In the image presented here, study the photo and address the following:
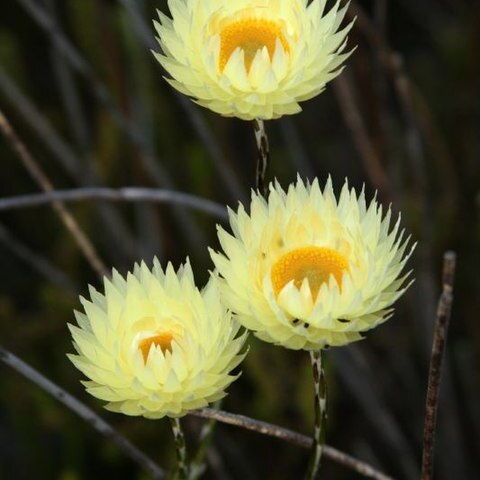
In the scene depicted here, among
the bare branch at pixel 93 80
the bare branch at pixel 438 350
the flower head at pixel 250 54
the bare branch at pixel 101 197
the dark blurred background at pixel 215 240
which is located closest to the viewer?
the bare branch at pixel 438 350

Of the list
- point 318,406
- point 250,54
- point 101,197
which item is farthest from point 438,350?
point 101,197

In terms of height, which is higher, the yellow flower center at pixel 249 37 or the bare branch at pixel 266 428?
the yellow flower center at pixel 249 37

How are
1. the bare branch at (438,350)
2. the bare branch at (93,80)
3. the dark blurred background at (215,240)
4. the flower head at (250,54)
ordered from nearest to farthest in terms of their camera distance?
1. the bare branch at (438,350)
2. the flower head at (250,54)
3. the bare branch at (93,80)
4. the dark blurred background at (215,240)

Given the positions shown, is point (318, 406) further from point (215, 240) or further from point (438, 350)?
point (215, 240)

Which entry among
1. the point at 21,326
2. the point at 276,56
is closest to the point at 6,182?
the point at 21,326

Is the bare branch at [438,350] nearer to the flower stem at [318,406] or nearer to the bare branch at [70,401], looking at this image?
the flower stem at [318,406]

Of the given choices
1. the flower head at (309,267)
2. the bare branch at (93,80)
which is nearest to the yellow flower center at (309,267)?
the flower head at (309,267)
